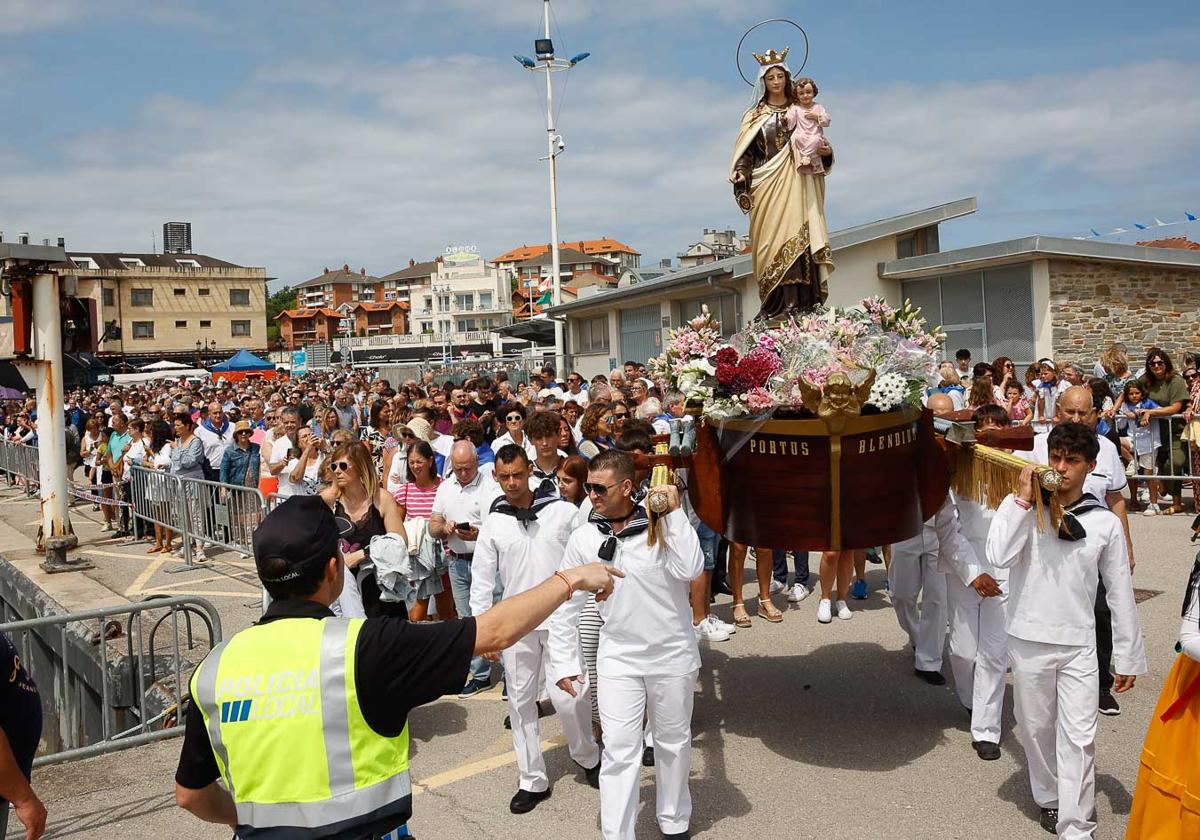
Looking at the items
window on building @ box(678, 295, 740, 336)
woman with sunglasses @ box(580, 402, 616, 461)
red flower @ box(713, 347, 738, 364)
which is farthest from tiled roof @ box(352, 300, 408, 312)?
red flower @ box(713, 347, 738, 364)

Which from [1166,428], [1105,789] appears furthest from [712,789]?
[1166,428]

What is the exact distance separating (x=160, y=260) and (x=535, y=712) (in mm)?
93217

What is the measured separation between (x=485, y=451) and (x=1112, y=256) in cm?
1311

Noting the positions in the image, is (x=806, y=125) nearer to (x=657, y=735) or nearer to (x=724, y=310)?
A: (x=657, y=735)

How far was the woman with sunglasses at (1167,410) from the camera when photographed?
12.1 metres

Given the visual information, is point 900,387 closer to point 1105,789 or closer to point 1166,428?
point 1105,789

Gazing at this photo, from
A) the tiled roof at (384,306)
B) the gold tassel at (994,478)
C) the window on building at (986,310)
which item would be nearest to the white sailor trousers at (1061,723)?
the gold tassel at (994,478)

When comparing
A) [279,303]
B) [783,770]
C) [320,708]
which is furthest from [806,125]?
[279,303]

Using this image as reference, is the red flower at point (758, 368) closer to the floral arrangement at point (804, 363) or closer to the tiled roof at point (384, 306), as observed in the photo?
the floral arrangement at point (804, 363)

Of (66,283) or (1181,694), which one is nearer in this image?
(1181,694)

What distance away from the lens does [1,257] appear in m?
11.2

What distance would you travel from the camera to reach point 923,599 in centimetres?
700

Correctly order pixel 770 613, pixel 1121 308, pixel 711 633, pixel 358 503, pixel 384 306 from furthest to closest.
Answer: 1. pixel 384 306
2. pixel 1121 308
3. pixel 770 613
4. pixel 711 633
5. pixel 358 503

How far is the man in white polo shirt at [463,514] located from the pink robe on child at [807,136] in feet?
10.1
